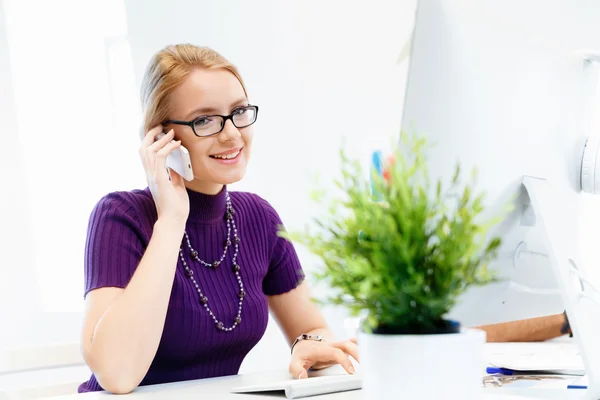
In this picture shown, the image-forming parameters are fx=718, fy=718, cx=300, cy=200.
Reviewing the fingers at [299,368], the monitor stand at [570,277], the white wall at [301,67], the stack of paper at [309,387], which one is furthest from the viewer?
the white wall at [301,67]

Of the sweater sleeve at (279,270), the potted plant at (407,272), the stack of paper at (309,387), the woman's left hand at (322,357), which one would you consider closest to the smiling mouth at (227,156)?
the sweater sleeve at (279,270)

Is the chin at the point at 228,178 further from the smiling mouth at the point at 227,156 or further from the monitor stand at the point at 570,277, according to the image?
the monitor stand at the point at 570,277

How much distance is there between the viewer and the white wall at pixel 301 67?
2.94 meters

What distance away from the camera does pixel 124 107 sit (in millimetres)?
3461

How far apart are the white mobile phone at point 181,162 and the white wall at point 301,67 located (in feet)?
4.73

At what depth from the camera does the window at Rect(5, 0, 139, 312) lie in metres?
3.44

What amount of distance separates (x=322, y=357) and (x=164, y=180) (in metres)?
0.47

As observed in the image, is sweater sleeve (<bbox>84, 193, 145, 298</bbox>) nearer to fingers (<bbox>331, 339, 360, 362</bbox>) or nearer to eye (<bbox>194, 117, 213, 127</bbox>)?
eye (<bbox>194, 117, 213, 127</bbox>)

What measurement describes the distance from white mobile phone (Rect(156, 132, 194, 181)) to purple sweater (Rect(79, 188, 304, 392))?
0.10m

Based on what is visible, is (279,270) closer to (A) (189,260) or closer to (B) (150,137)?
(A) (189,260)

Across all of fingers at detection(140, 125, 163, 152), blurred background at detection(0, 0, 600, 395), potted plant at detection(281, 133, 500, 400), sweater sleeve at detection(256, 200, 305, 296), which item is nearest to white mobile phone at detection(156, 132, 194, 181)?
fingers at detection(140, 125, 163, 152)

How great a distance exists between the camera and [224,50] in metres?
2.99

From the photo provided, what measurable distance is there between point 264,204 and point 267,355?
1.45 metres

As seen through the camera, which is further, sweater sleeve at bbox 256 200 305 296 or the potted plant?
sweater sleeve at bbox 256 200 305 296
